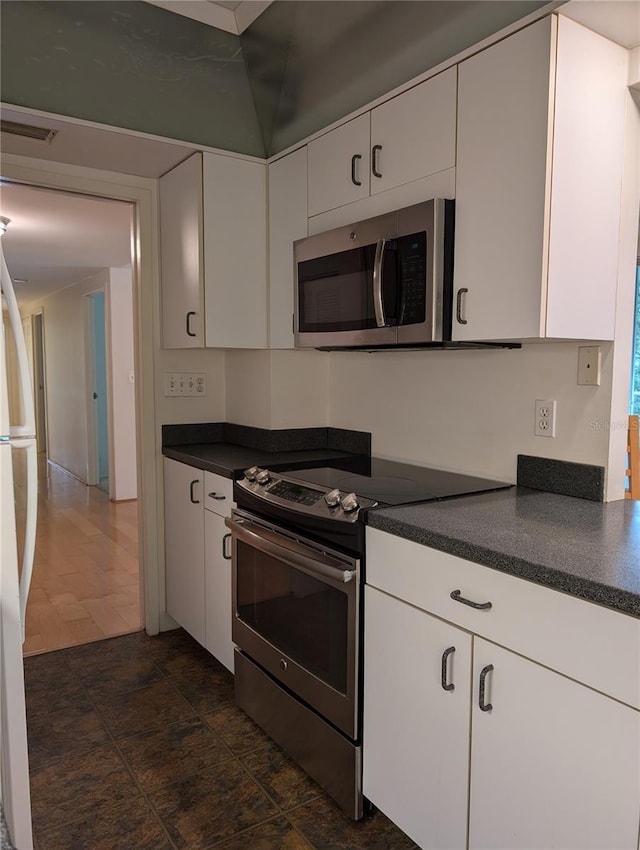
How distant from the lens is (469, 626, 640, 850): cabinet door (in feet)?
3.62

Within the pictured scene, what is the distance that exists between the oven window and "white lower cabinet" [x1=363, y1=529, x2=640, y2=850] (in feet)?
0.38

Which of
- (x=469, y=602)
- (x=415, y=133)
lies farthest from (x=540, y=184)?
(x=469, y=602)

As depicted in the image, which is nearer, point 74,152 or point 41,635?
point 74,152

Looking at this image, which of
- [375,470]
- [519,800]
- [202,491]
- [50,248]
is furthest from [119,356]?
[519,800]

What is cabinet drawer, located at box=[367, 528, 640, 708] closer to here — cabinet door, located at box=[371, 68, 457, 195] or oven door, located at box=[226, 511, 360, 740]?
oven door, located at box=[226, 511, 360, 740]

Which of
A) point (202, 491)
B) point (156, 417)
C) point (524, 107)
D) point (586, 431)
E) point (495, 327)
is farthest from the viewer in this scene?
point (156, 417)

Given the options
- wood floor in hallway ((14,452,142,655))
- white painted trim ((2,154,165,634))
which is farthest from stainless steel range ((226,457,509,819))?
wood floor in hallway ((14,452,142,655))

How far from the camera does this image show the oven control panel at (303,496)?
5.68 ft

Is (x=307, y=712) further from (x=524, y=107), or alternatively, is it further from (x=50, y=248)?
(x=50, y=248)

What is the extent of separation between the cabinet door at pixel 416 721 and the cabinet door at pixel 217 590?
86cm

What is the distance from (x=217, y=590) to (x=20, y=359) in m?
1.40

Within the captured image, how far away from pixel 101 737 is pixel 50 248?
4110 mm

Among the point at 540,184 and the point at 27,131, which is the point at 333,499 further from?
the point at 27,131

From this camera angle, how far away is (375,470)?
2.30m
